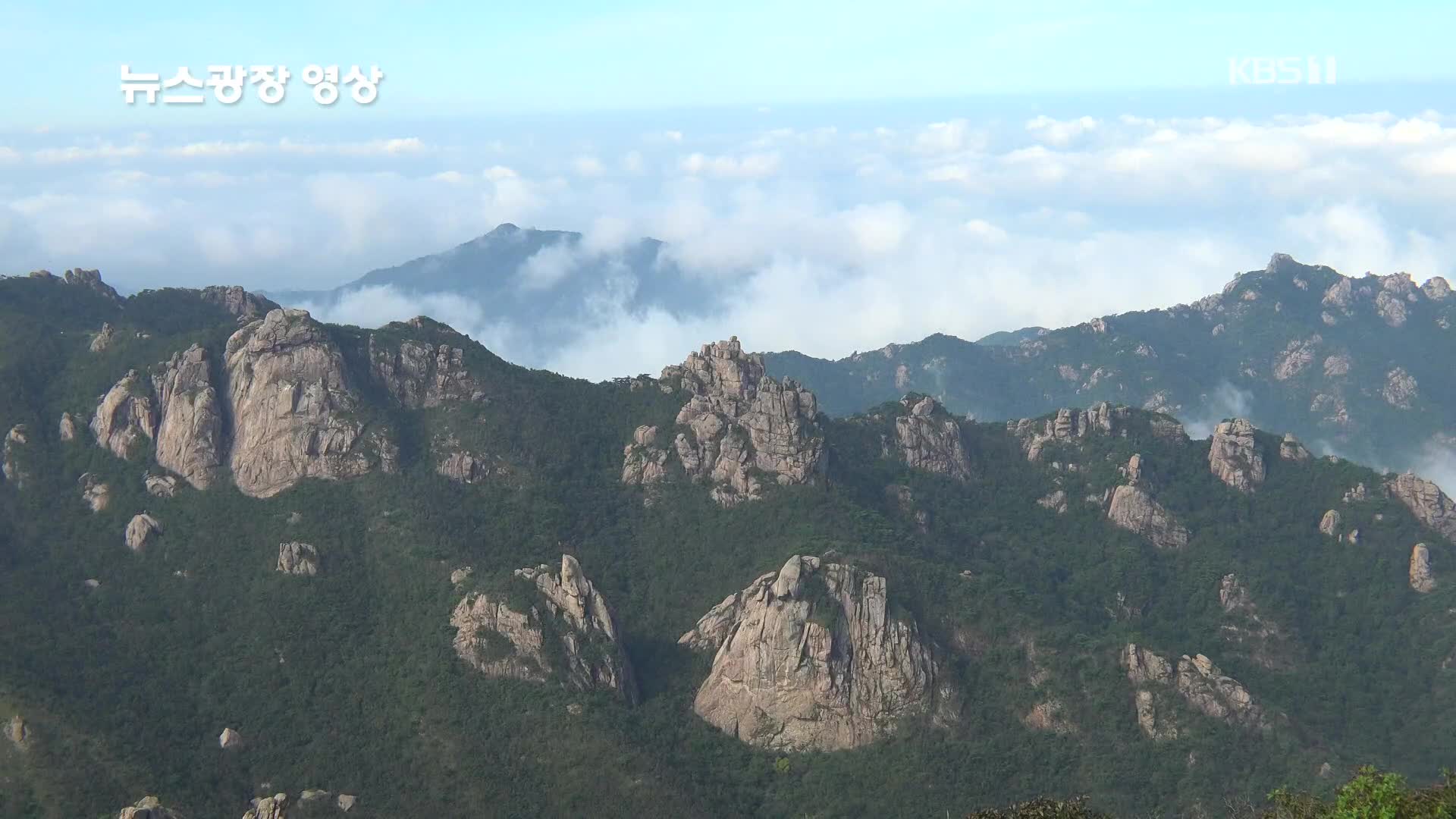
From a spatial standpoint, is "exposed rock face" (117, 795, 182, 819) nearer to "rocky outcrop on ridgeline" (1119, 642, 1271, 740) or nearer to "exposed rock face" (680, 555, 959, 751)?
"exposed rock face" (680, 555, 959, 751)

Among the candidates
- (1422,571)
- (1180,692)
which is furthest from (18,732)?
(1422,571)

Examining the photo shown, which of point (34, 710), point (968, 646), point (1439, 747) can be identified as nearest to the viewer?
point (34, 710)

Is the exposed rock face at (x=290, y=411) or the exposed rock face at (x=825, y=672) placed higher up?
the exposed rock face at (x=290, y=411)

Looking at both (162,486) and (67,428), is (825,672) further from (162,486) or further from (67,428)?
(67,428)

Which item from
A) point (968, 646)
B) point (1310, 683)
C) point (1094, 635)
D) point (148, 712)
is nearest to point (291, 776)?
point (148, 712)

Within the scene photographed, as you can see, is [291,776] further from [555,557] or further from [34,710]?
[555,557]

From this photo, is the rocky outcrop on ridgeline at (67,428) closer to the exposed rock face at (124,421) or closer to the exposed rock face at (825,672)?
the exposed rock face at (124,421)

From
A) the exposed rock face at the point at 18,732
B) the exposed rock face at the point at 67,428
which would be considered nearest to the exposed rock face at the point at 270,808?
the exposed rock face at the point at 18,732
